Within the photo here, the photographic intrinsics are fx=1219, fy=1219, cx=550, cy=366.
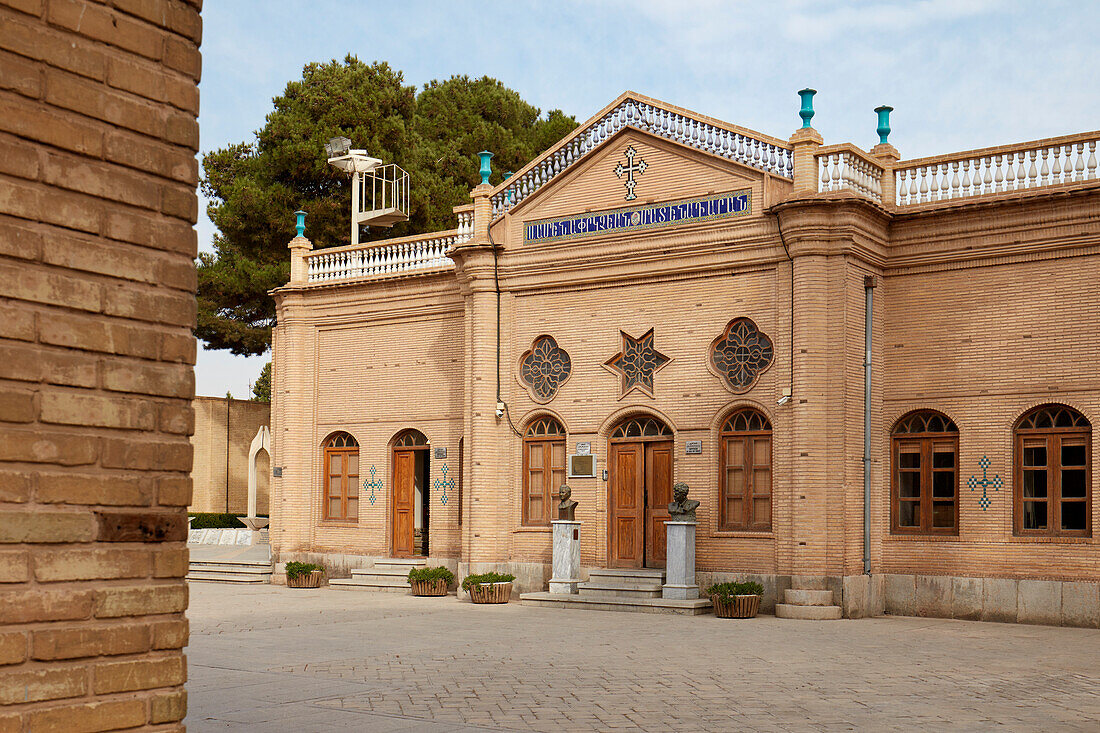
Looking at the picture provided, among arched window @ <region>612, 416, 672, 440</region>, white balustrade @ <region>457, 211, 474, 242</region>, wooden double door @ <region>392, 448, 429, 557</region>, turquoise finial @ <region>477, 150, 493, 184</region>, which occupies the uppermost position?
turquoise finial @ <region>477, 150, 493, 184</region>

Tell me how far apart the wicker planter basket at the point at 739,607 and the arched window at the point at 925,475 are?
2578 mm

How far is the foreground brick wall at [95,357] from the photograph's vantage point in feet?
12.9

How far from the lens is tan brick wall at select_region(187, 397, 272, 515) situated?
35875 millimetres

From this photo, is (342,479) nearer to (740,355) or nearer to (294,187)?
(740,355)

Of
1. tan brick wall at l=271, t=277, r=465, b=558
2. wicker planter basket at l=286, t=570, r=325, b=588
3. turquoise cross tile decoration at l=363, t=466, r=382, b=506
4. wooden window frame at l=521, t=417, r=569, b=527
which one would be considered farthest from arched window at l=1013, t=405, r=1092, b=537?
wicker planter basket at l=286, t=570, r=325, b=588

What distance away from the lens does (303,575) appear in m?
24.2

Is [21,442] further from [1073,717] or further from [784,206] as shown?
[784,206]

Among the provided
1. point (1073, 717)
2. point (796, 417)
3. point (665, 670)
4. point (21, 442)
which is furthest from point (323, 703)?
point (796, 417)

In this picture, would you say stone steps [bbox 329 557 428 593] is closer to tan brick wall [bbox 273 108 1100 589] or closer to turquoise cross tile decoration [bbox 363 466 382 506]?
turquoise cross tile decoration [bbox 363 466 382 506]

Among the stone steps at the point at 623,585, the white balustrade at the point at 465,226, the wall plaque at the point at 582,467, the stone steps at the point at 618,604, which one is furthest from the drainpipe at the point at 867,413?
the white balustrade at the point at 465,226

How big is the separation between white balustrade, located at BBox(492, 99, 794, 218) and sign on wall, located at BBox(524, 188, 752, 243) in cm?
65

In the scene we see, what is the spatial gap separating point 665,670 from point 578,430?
8.91 meters

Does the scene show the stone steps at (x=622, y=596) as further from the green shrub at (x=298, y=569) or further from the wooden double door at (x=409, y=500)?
the green shrub at (x=298, y=569)

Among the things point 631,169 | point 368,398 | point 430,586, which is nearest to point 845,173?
point 631,169
